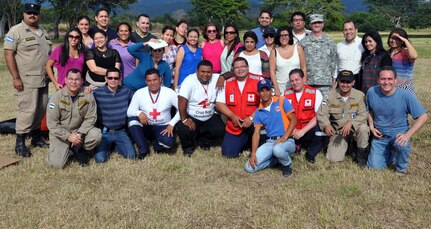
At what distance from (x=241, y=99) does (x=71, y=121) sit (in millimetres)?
2551

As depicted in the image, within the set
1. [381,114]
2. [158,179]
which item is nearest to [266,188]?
[158,179]

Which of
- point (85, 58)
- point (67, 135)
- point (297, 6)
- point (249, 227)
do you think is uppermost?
point (297, 6)

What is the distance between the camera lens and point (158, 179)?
5199 mm

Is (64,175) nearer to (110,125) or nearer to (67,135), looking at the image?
(67,135)

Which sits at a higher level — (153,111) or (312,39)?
(312,39)

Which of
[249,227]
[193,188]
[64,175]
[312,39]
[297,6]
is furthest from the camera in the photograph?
[297,6]

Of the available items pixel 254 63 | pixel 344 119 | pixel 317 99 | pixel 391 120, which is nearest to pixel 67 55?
pixel 254 63

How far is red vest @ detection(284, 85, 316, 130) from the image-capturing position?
587 centimetres

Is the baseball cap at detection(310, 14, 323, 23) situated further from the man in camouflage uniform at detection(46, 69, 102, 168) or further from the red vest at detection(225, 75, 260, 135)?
the man in camouflage uniform at detection(46, 69, 102, 168)

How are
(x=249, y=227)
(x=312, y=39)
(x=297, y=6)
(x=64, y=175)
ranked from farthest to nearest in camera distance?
(x=297, y=6)
(x=312, y=39)
(x=64, y=175)
(x=249, y=227)

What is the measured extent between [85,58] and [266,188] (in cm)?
349

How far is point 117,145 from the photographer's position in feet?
20.2

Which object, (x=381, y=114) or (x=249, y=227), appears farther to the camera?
(x=381, y=114)

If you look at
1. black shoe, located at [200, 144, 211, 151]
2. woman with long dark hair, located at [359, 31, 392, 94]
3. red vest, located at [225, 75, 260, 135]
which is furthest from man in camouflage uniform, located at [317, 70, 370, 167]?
black shoe, located at [200, 144, 211, 151]
